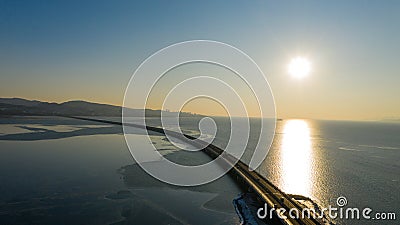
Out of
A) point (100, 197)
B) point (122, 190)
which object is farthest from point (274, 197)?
point (100, 197)

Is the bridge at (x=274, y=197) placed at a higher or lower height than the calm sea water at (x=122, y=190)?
higher

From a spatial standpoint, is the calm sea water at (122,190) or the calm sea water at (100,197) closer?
the calm sea water at (100,197)

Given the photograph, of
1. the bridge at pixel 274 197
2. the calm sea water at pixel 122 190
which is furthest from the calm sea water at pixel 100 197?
the bridge at pixel 274 197

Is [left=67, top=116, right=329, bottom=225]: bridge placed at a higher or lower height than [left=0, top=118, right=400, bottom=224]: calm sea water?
higher

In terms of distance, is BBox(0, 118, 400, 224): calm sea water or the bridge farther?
BBox(0, 118, 400, 224): calm sea water

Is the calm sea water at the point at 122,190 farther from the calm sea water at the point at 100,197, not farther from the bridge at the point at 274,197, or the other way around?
the bridge at the point at 274,197

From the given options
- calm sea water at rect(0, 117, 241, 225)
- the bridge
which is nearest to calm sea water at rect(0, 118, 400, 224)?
calm sea water at rect(0, 117, 241, 225)

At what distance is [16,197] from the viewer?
13.7 metres

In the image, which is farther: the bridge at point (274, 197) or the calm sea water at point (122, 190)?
the calm sea water at point (122, 190)

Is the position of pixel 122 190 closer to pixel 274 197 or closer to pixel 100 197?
pixel 100 197

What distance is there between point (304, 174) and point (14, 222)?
23.5 meters

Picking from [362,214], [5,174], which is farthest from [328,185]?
[5,174]

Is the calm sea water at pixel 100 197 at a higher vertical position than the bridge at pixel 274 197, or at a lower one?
lower

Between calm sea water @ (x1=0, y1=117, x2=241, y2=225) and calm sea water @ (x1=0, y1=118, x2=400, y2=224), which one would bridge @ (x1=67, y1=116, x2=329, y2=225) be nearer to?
calm sea water @ (x1=0, y1=117, x2=241, y2=225)
